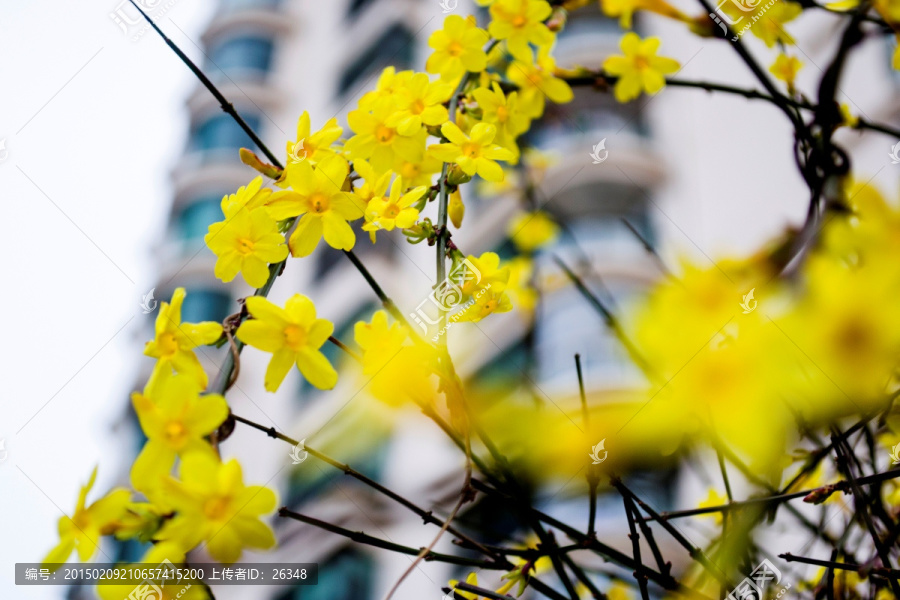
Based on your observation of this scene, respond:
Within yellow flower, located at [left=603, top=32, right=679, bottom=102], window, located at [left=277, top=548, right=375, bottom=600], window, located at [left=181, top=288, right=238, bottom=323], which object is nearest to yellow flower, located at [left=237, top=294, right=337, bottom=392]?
yellow flower, located at [left=603, top=32, right=679, bottom=102]

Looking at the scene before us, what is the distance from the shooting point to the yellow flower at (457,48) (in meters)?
0.91

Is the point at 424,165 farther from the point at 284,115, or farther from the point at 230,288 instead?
the point at 284,115

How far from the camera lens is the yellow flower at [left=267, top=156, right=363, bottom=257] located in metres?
0.69

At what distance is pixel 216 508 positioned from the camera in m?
0.49

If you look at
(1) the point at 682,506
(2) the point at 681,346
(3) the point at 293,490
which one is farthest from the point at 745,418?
(3) the point at 293,490

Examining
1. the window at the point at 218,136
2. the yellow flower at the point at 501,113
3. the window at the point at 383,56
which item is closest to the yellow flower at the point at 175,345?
the yellow flower at the point at 501,113

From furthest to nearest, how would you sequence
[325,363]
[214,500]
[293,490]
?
[293,490] → [325,363] → [214,500]

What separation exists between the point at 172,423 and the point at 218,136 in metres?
9.18

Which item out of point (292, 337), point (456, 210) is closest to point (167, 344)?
point (292, 337)

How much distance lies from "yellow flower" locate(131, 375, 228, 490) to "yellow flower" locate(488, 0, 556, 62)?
673 mm

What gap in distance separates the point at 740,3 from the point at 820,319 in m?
0.77

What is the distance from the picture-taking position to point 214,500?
19.3 inches

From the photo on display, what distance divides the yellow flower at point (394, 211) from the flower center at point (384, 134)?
0.27 ft

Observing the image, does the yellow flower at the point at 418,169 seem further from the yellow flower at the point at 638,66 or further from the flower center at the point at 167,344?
the yellow flower at the point at 638,66
